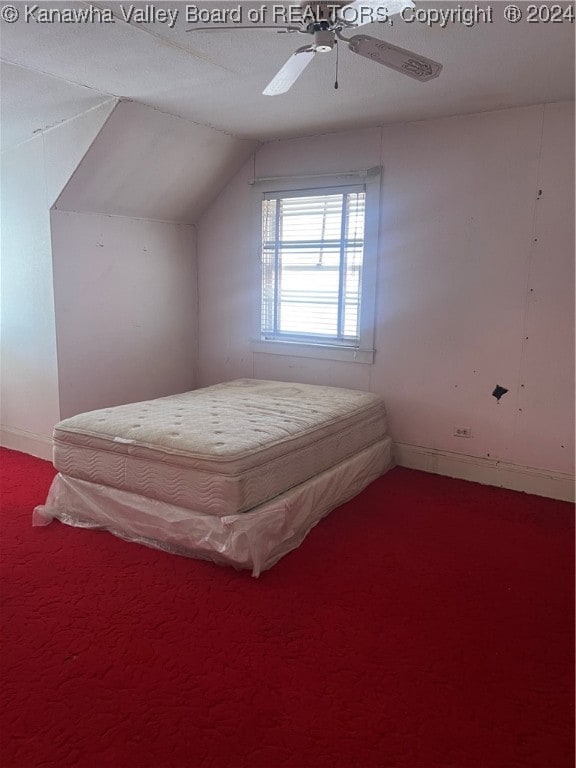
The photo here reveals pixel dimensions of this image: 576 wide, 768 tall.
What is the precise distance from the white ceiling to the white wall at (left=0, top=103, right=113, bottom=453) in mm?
158

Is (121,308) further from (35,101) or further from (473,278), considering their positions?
(473,278)

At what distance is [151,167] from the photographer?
3.93 m

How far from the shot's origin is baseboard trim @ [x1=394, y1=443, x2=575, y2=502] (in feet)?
11.3

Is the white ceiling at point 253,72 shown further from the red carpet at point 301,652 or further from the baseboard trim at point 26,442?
the red carpet at point 301,652

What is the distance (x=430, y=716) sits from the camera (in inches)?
69.0

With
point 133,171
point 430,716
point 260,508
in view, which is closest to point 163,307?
point 133,171

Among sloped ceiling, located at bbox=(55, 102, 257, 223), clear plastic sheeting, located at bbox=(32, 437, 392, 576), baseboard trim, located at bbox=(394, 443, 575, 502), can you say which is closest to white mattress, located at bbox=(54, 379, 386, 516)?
clear plastic sheeting, located at bbox=(32, 437, 392, 576)

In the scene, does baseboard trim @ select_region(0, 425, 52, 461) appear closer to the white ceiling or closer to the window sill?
the window sill

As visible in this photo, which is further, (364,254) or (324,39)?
(364,254)

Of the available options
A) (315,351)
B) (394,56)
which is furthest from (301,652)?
(315,351)

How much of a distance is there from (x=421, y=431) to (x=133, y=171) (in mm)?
2746

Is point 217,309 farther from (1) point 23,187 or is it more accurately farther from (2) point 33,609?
(2) point 33,609

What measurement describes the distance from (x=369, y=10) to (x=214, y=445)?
1862 millimetres

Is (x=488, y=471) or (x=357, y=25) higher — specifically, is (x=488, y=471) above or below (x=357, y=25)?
below
